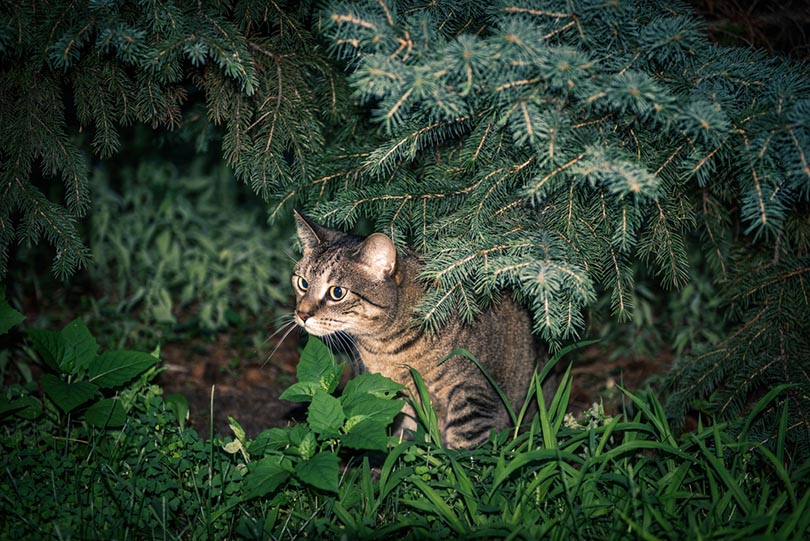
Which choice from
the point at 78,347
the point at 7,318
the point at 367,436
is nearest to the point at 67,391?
the point at 78,347

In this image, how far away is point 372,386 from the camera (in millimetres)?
3205

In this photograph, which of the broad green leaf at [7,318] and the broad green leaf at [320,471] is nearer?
the broad green leaf at [320,471]

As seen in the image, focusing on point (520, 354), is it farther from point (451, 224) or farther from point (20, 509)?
point (20, 509)

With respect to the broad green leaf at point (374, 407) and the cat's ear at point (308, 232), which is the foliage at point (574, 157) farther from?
the broad green leaf at point (374, 407)

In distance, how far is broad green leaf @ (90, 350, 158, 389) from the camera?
11.3 feet

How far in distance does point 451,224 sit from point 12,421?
2.49 meters

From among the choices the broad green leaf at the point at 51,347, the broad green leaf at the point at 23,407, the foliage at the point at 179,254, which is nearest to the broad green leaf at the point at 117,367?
the broad green leaf at the point at 51,347

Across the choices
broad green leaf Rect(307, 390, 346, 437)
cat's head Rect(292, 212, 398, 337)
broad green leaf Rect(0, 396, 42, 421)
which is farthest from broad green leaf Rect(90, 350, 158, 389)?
broad green leaf Rect(307, 390, 346, 437)

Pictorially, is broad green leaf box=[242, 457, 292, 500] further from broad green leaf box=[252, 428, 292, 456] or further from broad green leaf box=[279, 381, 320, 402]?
broad green leaf box=[279, 381, 320, 402]

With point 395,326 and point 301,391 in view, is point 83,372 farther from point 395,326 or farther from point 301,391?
point 395,326

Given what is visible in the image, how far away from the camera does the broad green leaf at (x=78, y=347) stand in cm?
347

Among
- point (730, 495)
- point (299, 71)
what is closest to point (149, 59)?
point (299, 71)

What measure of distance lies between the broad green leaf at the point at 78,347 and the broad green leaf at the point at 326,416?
1.27m

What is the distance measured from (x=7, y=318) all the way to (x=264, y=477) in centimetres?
166
